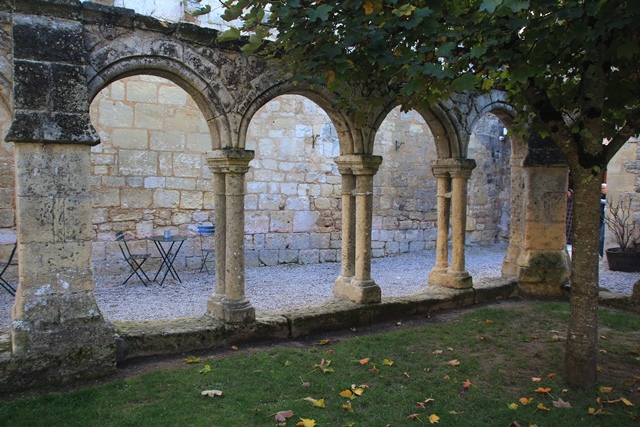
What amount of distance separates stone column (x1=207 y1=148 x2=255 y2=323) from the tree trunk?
2581mm

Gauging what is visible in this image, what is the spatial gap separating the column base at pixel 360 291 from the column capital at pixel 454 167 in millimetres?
1686

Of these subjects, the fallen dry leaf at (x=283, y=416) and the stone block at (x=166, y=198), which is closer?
the fallen dry leaf at (x=283, y=416)

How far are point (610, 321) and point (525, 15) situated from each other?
143 inches

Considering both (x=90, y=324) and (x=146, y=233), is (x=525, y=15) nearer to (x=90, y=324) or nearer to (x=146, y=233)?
(x=90, y=324)

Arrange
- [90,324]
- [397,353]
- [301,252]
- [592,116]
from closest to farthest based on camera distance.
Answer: [592,116], [90,324], [397,353], [301,252]

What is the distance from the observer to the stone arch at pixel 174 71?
12.6 ft

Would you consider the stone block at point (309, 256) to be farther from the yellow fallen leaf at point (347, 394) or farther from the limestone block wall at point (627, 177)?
the yellow fallen leaf at point (347, 394)

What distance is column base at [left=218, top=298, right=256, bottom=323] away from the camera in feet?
14.6

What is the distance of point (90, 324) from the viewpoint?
12.2 feet

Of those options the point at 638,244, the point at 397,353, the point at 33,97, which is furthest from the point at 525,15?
the point at 638,244

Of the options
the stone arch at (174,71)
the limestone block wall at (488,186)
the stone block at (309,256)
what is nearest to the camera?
the stone arch at (174,71)

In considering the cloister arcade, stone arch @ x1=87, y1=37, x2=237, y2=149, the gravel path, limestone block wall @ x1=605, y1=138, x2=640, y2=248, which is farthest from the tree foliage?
limestone block wall @ x1=605, y1=138, x2=640, y2=248

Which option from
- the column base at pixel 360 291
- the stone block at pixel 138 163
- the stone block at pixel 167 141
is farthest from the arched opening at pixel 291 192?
the column base at pixel 360 291

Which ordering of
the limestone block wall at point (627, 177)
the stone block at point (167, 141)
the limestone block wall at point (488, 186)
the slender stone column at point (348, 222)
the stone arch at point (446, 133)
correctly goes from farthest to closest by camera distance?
the limestone block wall at point (488, 186)
the limestone block wall at point (627, 177)
the stone block at point (167, 141)
the stone arch at point (446, 133)
the slender stone column at point (348, 222)
